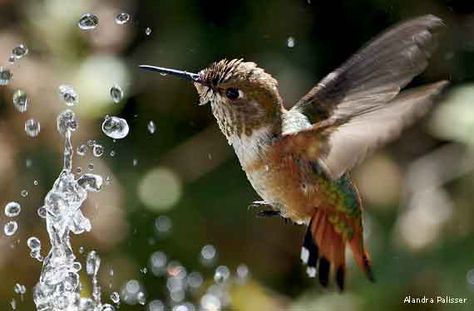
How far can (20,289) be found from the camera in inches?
158

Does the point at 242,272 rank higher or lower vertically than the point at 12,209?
lower

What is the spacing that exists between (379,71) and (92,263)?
1.86 meters

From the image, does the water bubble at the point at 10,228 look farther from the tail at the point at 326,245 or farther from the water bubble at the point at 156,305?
the tail at the point at 326,245

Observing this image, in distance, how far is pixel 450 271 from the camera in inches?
154

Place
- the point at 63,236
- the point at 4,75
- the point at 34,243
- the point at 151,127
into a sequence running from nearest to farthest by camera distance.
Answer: the point at 63,236 < the point at 4,75 < the point at 34,243 < the point at 151,127

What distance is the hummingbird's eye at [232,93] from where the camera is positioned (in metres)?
2.46

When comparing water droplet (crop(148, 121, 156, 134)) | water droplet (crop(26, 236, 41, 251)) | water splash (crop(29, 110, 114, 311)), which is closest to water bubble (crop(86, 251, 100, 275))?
water droplet (crop(26, 236, 41, 251))

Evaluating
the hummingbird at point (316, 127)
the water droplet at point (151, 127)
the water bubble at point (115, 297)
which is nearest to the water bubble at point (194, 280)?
the water bubble at point (115, 297)

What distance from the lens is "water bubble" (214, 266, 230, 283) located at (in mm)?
4207

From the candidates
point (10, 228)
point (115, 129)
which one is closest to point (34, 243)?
point (10, 228)

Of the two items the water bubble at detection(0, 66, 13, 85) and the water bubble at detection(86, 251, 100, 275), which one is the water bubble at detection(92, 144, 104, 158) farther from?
the water bubble at detection(86, 251, 100, 275)

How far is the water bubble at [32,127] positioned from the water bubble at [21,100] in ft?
0.17

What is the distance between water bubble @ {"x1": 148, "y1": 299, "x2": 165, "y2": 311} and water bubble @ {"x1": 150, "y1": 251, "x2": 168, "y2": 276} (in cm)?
11

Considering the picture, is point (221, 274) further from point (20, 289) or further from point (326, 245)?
point (326, 245)
